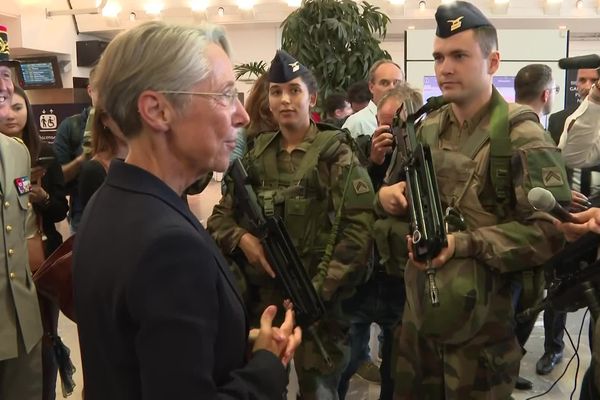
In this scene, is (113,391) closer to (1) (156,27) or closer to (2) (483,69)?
(1) (156,27)

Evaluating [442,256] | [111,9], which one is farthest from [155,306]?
[111,9]

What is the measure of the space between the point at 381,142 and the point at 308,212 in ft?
1.34

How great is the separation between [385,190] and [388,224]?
0.12m

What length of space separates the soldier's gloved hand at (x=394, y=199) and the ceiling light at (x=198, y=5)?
732cm

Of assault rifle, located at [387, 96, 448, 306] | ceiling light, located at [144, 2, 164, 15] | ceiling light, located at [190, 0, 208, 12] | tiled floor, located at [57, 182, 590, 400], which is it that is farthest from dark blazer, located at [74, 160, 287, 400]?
ceiling light, located at [144, 2, 164, 15]

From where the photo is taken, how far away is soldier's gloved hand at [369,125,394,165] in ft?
6.63

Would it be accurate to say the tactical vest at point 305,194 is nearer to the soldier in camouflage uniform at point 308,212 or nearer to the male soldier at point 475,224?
the soldier in camouflage uniform at point 308,212

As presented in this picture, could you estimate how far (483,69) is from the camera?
5.17ft

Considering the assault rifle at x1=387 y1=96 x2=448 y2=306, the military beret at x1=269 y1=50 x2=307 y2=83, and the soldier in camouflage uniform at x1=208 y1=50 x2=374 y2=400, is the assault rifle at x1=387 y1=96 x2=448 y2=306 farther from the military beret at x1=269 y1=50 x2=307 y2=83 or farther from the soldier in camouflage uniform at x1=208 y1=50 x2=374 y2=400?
the military beret at x1=269 y1=50 x2=307 y2=83

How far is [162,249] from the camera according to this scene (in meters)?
0.71

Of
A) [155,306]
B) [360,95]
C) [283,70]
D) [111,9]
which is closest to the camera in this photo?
[155,306]

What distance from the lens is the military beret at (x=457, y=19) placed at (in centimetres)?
157

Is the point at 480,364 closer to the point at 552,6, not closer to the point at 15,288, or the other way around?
the point at 15,288

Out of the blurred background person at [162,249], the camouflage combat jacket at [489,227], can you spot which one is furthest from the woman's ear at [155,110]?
the camouflage combat jacket at [489,227]
